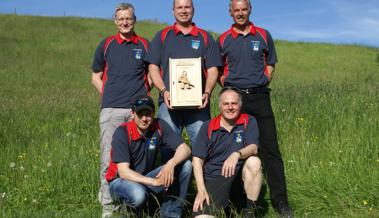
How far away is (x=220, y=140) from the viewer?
202 inches

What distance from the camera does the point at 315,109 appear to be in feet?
25.5

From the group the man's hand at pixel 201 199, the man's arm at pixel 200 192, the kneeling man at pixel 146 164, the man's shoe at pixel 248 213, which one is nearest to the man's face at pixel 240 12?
the kneeling man at pixel 146 164

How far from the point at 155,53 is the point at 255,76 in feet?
3.64

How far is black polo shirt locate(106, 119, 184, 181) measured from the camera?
197 inches

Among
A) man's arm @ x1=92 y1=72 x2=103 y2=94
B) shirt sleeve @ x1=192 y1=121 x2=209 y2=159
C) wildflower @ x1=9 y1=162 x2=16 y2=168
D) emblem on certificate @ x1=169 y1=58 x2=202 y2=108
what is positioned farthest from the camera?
wildflower @ x1=9 y1=162 x2=16 y2=168

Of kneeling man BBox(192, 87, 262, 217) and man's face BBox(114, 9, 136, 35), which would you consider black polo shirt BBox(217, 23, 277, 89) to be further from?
Answer: man's face BBox(114, 9, 136, 35)

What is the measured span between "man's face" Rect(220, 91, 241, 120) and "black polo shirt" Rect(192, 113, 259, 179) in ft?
0.53

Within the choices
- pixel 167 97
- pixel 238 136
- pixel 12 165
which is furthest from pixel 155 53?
pixel 12 165

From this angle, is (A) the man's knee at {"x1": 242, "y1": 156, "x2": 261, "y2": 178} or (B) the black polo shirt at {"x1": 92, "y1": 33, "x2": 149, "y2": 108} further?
(B) the black polo shirt at {"x1": 92, "y1": 33, "x2": 149, "y2": 108}

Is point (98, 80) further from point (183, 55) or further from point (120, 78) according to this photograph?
point (183, 55)

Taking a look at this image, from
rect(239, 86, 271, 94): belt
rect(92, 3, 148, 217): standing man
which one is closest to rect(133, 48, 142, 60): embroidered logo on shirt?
rect(92, 3, 148, 217): standing man

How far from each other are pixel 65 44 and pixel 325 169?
80.8 feet

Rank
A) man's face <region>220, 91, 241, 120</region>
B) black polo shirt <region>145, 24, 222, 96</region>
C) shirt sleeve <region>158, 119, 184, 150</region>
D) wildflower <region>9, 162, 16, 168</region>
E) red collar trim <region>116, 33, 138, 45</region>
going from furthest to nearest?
wildflower <region>9, 162, 16, 168</region>, red collar trim <region>116, 33, 138, 45</region>, black polo shirt <region>145, 24, 222, 96</region>, shirt sleeve <region>158, 119, 184, 150</region>, man's face <region>220, 91, 241, 120</region>

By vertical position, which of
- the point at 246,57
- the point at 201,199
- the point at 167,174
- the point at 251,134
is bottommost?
the point at 201,199
